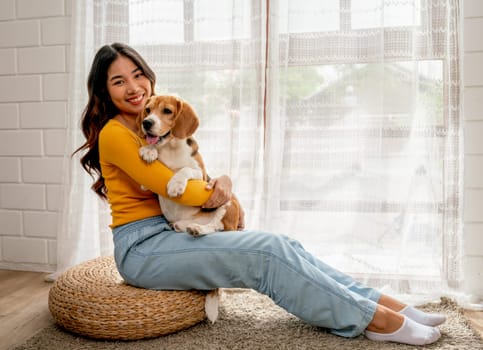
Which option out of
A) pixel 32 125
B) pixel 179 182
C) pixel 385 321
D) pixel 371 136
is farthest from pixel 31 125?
pixel 385 321

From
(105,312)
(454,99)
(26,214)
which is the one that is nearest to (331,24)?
(454,99)

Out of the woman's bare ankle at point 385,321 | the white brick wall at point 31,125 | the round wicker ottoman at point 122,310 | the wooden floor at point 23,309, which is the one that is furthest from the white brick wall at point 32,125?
the woman's bare ankle at point 385,321

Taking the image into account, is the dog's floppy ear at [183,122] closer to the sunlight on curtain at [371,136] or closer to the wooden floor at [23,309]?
the sunlight on curtain at [371,136]

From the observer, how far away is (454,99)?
7.18ft

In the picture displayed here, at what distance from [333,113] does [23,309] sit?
1635 mm

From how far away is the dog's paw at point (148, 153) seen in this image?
1708 mm

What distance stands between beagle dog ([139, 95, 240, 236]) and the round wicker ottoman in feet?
0.87

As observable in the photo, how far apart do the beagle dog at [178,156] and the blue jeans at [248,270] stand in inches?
2.6

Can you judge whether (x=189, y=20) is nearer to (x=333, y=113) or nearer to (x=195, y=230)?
(x=333, y=113)

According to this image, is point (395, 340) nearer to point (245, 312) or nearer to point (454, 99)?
point (245, 312)

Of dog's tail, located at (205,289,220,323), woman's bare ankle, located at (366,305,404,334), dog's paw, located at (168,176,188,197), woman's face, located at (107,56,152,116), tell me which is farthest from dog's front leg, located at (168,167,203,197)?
woman's bare ankle, located at (366,305,404,334)

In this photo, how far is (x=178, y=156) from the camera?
181 centimetres

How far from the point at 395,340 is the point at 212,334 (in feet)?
2.11

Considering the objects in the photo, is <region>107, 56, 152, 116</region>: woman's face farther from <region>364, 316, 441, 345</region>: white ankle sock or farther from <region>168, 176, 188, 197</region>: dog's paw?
<region>364, 316, 441, 345</region>: white ankle sock
